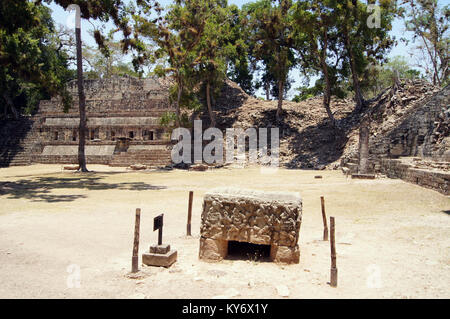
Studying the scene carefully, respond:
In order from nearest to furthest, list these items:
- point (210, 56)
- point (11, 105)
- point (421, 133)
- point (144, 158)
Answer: point (421, 133) < point (144, 158) < point (210, 56) < point (11, 105)

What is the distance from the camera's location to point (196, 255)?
16.9 ft

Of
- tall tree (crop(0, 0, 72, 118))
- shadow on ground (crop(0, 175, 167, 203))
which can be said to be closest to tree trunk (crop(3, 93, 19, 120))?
tall tree (crop(0, 0, 72, 118))

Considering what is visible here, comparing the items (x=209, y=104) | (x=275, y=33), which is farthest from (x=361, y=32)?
(x=209, y=104)

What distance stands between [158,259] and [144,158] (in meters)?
21.6

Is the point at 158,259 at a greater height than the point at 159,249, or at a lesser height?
lesser

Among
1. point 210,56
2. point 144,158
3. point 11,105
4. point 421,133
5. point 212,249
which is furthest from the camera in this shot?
point 11,105

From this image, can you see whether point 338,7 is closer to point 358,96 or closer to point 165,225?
point 358,96

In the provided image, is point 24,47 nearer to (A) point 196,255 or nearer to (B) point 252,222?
(A) point 196,255

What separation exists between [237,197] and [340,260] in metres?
1.83

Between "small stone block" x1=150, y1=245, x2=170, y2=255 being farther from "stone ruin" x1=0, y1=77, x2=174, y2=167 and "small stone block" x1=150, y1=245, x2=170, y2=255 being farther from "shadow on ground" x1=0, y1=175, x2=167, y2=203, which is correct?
"stone ruin" x1=0, y1=77, x2=174, y2=167

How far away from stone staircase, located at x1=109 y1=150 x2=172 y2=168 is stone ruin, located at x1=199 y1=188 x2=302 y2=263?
20.4 meters

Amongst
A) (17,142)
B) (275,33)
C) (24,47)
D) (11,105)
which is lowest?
(17,142)
